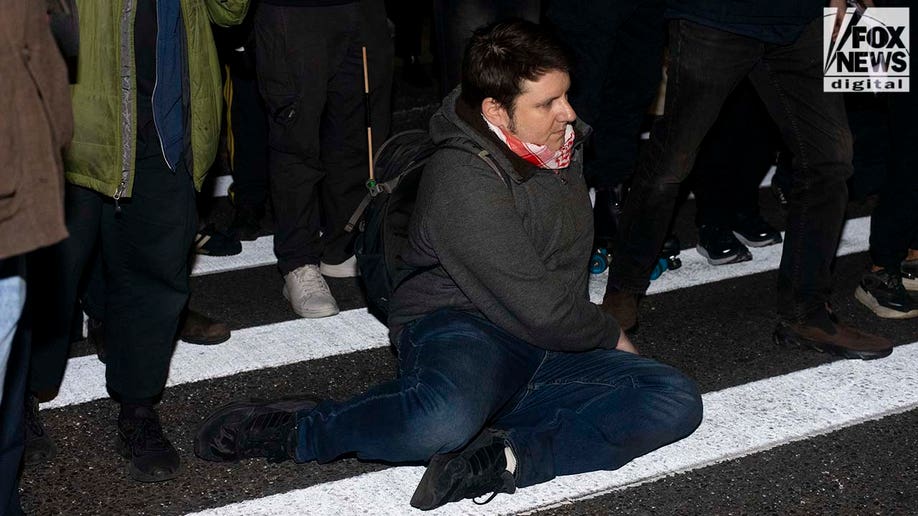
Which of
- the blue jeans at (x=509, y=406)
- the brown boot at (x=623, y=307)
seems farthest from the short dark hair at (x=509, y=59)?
the brown boot at (x=623, y=307)

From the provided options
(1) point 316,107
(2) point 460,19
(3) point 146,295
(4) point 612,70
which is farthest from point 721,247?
(3) point 146,295

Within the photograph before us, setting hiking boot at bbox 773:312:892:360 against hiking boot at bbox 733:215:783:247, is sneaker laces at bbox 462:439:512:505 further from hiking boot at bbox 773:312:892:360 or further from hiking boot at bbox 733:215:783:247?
hiking boot at bbox 733:215:783:247

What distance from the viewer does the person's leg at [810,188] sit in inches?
189

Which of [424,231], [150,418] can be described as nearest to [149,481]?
[150,418]

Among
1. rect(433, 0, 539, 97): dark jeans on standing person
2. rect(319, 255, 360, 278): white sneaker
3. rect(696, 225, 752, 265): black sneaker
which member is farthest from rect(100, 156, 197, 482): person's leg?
rect(696, 225, 752, 265): black sneaker

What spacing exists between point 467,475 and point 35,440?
1.43 meters

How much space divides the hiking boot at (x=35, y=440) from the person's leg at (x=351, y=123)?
1.73 m

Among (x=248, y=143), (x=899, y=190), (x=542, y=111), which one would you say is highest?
(x=542, y=111)

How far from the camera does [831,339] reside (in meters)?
5.07

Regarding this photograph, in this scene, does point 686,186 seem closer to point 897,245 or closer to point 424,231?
point 897,245

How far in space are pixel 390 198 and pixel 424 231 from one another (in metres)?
0.19

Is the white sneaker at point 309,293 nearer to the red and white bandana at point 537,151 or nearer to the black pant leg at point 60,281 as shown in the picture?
the black pant leg at point 60,281

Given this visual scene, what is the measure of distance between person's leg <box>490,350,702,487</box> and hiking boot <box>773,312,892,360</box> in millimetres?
1080

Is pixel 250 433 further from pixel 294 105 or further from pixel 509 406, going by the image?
pixel 294 105
